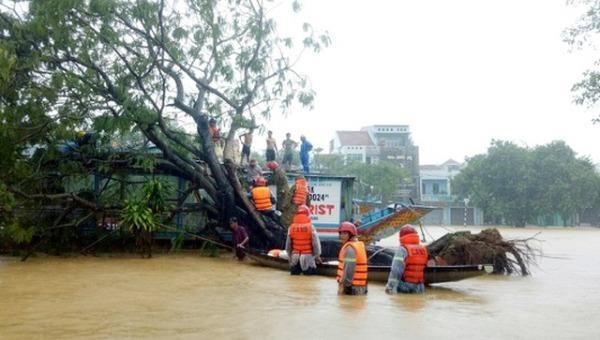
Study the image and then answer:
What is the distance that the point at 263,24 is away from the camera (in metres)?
14.8

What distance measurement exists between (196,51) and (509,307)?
9.86 metres

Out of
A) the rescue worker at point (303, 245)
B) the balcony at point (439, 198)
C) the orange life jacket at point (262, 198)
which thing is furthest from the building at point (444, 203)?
the rescue worker at point (303, 245)

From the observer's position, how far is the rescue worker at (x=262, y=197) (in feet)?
50.3

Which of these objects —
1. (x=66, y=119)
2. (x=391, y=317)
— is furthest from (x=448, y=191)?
(x=391, y=317)

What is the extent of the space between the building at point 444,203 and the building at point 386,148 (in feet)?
7.16

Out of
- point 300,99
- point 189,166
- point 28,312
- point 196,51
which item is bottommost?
point 28,312

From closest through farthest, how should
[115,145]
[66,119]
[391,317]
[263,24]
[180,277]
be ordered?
[391,317] < [180,277] < [66,119] < [263,24] < [115,145]

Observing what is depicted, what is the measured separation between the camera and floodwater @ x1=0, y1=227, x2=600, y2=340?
6254mm

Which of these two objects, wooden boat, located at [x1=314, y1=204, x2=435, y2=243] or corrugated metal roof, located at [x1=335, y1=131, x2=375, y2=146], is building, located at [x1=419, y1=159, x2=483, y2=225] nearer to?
corrugated metal roof, located at [x1=335, y1=131, x2=375, y2=146]

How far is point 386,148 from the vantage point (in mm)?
Result: 54188

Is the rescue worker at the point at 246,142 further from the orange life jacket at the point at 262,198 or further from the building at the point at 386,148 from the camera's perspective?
the building at the point at 386,148

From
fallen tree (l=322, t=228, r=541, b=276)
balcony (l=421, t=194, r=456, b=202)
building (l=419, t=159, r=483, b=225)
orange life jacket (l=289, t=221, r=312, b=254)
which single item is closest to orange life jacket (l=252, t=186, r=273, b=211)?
fallen tree (l=322, t=228, r=541, b=276)

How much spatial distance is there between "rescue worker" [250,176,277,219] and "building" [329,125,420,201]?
36154mm

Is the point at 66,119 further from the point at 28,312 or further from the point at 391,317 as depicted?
the point at 391,317
